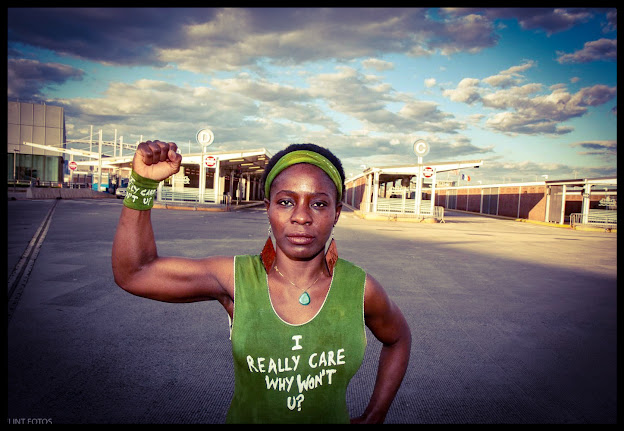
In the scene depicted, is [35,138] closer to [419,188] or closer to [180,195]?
[180,195]

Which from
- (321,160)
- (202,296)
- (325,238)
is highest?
(321,160)

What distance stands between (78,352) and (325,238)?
10.9 feet

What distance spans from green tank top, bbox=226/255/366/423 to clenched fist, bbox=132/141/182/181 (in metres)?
0.52

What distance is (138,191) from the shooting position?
136 cm

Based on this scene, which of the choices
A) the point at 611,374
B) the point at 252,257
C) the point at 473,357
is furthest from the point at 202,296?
the point at 611,374

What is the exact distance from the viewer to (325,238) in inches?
59.2

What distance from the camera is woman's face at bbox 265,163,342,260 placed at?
4.73 feet

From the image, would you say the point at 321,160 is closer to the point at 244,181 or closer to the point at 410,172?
the point at 410,172

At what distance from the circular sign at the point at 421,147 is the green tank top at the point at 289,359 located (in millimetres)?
24580

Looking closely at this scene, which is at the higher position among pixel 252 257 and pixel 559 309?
pixel 252 257

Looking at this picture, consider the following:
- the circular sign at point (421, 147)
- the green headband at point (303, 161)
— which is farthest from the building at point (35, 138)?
the green headband at point (303, 161)

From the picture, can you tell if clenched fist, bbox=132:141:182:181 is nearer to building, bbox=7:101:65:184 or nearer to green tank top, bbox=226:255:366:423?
green tank top, bbox=226:255:366:423

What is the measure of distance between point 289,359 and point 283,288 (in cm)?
29

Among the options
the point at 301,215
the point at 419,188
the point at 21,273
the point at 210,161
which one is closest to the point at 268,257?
the point at 301,215
